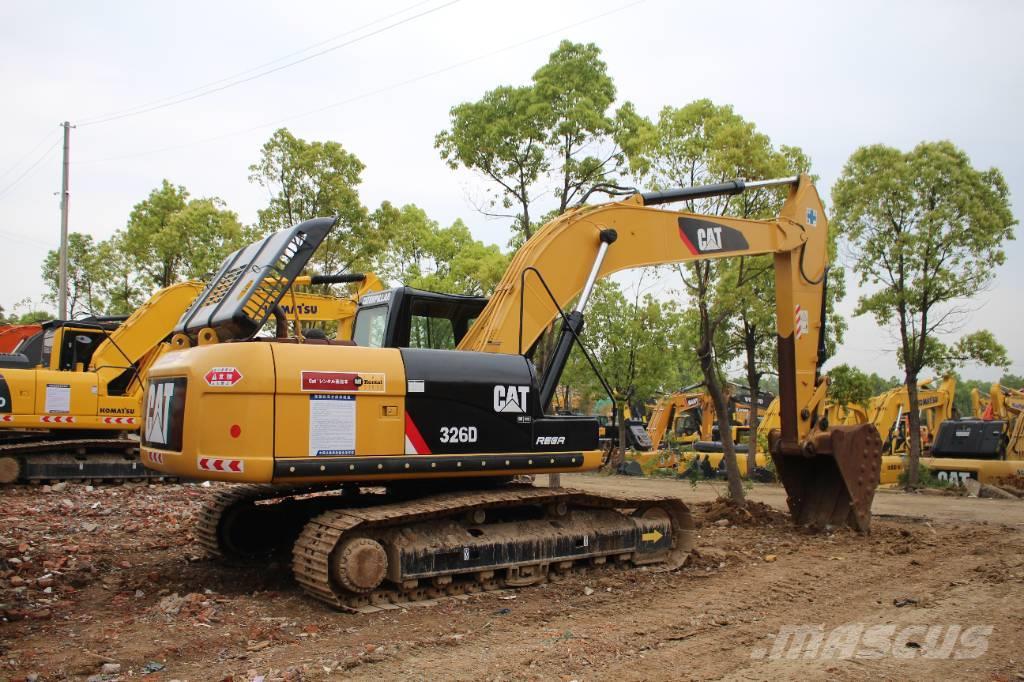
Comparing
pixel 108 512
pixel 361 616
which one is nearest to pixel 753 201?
pixel 361 616

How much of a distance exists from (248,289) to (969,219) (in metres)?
15.7

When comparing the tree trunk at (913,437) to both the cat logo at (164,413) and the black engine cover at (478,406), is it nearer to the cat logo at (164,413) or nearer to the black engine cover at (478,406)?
the black engine cover at (478,406)

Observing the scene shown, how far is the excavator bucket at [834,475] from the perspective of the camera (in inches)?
382

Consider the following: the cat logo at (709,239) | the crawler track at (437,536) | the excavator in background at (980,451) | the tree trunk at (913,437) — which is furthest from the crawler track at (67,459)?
the excavator in background at (980,451)

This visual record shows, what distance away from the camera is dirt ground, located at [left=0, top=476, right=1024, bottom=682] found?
520cm

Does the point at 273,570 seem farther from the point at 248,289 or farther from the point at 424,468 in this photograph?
the point at 248,289

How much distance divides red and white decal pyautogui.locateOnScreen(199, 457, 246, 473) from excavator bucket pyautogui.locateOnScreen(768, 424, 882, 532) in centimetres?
635

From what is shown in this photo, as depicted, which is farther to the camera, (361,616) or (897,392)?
(897,392)

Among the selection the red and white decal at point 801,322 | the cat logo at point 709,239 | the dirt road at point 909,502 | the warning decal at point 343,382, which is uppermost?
the cat logo at point 709,239

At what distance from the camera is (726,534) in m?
10.1

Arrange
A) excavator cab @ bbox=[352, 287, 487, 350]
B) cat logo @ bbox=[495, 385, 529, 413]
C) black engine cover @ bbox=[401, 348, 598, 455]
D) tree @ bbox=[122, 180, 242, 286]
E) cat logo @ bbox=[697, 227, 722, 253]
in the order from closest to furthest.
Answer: black engine cover @ bbox=[401, 348, 598, 455], cat logo @ bbox=[495, 385, 529, 413], excavator cab @ bbox=[352, 287, 487, 350], cat logo @ bbox=[697, 227, 722, 253], tree @ bbox=[122, 180, 242, 286]

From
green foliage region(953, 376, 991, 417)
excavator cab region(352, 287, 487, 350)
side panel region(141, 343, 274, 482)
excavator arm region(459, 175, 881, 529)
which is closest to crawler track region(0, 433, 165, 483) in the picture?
excavator cab region(352, 287, 487, 350)

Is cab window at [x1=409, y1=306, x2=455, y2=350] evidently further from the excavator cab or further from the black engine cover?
the black engine cover

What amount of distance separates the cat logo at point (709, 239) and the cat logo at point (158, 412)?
568 cm
